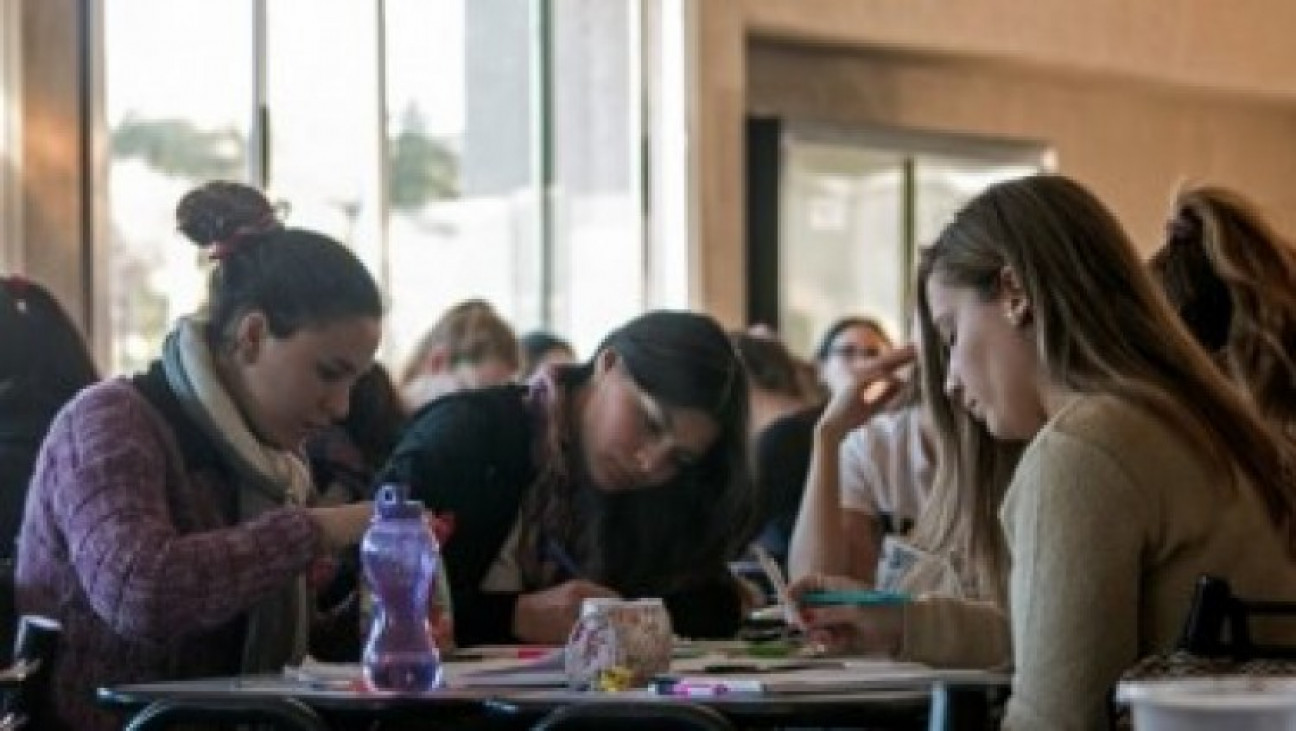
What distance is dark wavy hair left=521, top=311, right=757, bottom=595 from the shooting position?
11.6 feet

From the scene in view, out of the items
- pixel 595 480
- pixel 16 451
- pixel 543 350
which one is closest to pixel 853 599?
pixel 595 480

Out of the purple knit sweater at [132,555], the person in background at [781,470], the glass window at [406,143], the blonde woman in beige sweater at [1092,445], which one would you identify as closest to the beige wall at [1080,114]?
the glass window at [406,143]

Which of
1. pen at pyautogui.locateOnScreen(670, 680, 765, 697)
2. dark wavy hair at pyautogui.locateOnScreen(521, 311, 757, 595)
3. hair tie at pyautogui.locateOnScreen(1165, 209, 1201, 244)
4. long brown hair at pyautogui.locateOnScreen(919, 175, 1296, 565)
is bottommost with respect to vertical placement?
pen at pyautogui.locateOnScreen(670, 680, 765, 697)

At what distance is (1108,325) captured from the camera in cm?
250

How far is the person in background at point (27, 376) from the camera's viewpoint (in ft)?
13.7

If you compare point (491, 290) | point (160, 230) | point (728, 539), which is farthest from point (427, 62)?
point (728, 539)

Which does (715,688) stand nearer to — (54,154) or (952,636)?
(952,636)

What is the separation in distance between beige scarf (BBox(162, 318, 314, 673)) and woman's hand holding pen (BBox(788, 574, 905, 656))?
659mm

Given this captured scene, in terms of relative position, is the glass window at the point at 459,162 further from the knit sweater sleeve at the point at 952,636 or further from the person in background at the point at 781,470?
the knit sweater sleeve at the point at 952,636

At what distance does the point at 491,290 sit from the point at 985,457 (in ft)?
20.4

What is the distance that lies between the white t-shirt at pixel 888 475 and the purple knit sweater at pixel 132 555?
1844mm

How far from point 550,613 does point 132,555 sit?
2.29 feet

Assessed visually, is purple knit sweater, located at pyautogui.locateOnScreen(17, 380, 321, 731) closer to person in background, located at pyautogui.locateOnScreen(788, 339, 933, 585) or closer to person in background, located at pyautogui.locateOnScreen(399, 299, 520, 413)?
person in background, located at pyautogui.locateOnScreen(788, 339, 933, 585)

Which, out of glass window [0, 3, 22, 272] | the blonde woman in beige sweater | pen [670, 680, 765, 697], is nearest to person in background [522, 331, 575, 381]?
glass window [0, 3, 22, 272]
